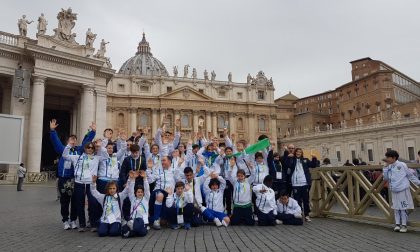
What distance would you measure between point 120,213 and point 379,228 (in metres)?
6.07

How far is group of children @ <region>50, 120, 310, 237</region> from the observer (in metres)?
7.82

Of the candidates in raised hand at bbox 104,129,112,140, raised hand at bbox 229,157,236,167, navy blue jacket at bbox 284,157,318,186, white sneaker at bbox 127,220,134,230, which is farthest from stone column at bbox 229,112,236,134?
white sneaker at bbox 127,220,134,230

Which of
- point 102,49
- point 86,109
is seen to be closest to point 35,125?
point 86,109

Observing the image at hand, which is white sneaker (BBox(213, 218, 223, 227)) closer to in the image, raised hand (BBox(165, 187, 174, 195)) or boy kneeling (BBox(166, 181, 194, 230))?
boy kneeling (BBox(166, 181, 194, 230))

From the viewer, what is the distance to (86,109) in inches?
1040

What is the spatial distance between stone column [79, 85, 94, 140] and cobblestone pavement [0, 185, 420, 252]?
18.2 metres

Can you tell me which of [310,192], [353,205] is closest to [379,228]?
[353,205]

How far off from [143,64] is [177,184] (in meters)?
91.0

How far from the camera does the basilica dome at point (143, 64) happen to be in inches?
3669

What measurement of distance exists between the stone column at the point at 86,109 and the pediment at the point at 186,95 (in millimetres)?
37560

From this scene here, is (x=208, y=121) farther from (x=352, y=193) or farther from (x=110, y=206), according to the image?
(x=110, y=206)

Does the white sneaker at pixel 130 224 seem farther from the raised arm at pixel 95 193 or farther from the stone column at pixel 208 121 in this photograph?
the stone column at pixel 208 121

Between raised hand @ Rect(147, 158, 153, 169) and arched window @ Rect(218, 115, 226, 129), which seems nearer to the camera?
raised hand @ Rect(147, 158, 153, 169)

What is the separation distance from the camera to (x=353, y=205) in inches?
364
